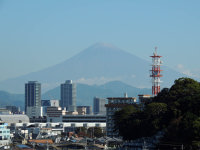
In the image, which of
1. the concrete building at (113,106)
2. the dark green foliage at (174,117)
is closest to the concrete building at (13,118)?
the concrete building at (113,106)

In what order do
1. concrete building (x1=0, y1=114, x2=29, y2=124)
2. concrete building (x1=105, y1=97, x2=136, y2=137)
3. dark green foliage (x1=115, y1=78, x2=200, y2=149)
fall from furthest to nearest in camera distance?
concrete building (x1=0, y1=114, x2=29, y2=124), concrete building (x1=105, y1=97, x2=136, y2=137), dark green foliage (x1=115, y1=78, x2=200, y2=149)

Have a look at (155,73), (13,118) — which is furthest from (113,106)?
(13,118)

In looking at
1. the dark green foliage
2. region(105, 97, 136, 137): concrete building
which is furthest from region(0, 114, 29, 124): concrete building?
the dark green foliage

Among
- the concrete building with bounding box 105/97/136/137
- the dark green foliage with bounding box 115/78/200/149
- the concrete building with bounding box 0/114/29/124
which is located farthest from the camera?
the concrete building with bounding box 0/114/29/124

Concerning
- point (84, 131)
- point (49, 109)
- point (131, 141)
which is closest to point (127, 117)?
point (131, 141)

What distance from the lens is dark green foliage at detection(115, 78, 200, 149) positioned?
5712 centimetres

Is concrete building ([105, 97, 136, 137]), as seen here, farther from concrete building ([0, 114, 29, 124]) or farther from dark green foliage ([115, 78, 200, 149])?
concrete building ([0, 114, 29, 124])

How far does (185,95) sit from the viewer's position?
66938 mm

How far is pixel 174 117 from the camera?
62.9 m

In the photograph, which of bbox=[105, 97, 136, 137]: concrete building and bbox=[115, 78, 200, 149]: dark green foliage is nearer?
bbox=[115, 78, 200, 149]: dark green foliage

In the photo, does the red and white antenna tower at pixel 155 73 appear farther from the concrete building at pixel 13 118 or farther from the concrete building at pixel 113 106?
the concrete building at pixel 13 118

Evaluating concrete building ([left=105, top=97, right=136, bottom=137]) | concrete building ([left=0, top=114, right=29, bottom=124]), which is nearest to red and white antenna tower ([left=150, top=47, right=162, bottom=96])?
concrete building ([left=105, top=97, right=136, bottom=137])

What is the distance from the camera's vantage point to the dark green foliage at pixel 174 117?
5712cm

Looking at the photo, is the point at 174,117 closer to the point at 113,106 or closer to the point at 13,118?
the point at 113,106
